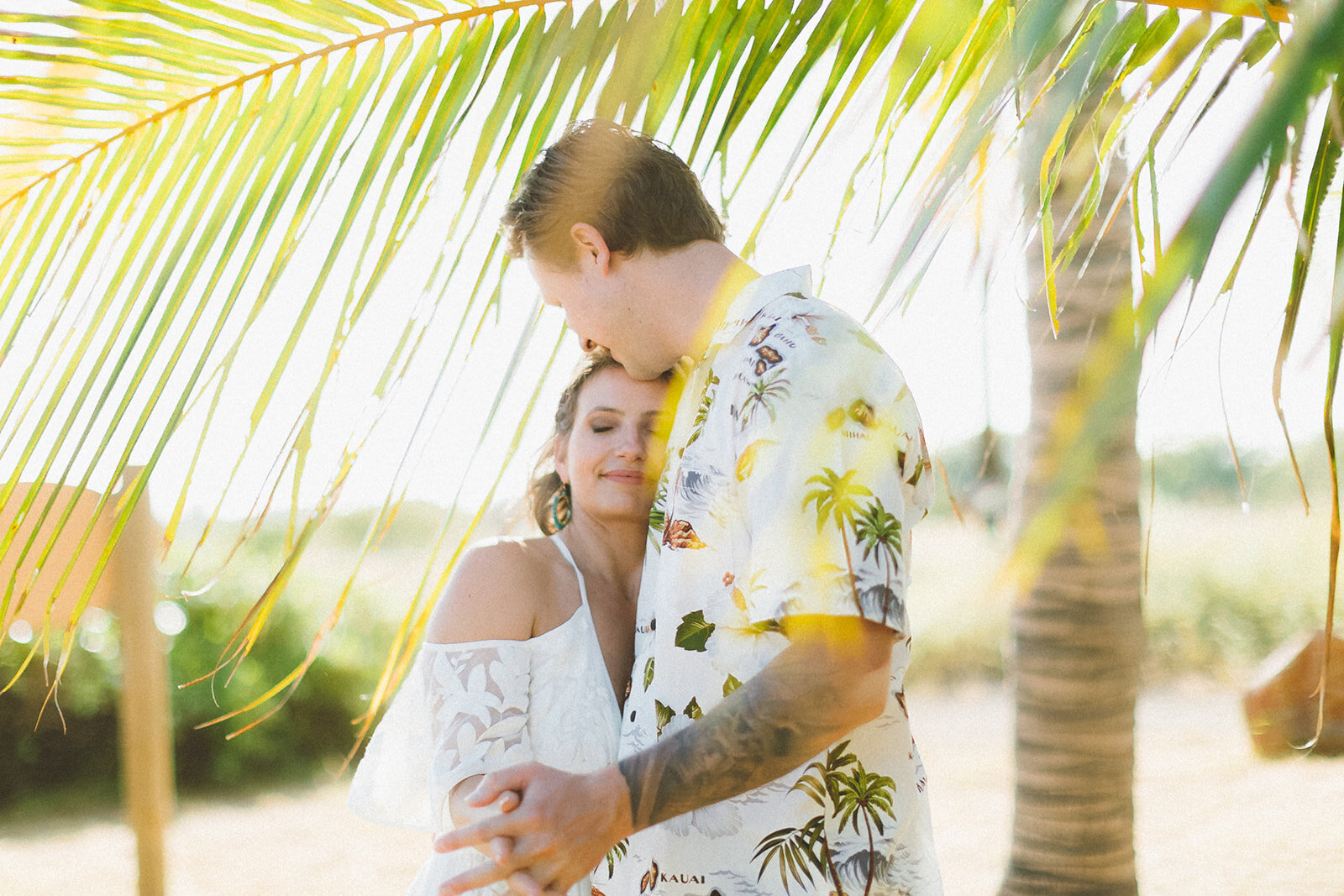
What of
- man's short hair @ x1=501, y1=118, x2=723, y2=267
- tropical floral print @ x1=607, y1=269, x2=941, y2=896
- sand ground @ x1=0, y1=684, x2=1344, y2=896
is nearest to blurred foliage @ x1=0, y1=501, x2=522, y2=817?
sand ground @ x1=0, y1=684, x2=1344, y2=896

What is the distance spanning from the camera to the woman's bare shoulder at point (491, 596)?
150 centimetres

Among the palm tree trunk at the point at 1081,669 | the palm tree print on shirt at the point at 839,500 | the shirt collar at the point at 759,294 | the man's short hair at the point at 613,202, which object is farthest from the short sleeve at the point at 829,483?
the palm tree trunk at the point at 1081,669

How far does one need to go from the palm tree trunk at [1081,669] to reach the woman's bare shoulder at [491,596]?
3.52ft

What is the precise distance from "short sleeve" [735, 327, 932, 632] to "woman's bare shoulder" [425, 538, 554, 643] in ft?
1.67

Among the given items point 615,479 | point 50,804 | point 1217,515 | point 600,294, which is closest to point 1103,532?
point 615,479

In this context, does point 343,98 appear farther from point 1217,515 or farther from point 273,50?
point 1217,515

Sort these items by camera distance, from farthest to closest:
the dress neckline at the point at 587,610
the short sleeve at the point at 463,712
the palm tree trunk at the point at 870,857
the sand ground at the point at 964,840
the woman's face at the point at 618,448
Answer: the sand ground at the point at 964,840 → the woman's face at the point at 618,448 → the dress neckline at the point at 587,610 → the short sleeve at the point at 463,712 → the palm tree trunk at the point at 870,857

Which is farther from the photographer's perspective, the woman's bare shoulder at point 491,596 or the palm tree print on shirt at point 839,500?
the woman's bare shoulder at point 491,596

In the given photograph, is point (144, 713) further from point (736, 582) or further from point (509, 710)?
point (736, 582)

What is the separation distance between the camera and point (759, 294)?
1.28 m

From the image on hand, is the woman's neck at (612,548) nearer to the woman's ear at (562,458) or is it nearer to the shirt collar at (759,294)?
the woman's ear at (562,458)

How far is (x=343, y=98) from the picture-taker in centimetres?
110

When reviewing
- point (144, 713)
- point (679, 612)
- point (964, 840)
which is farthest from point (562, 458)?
point (964, 840)

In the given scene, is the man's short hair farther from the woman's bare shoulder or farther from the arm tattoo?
the arm tattoo
